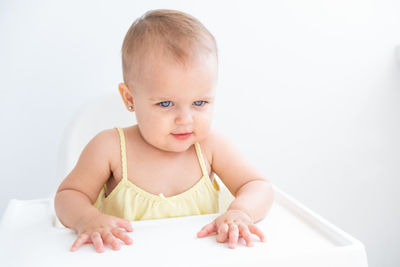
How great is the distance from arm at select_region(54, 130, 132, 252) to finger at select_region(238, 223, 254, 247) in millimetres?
145

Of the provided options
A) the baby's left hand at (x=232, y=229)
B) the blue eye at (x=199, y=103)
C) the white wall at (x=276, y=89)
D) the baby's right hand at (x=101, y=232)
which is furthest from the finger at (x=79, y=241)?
the white wall at (x=276, y=89)

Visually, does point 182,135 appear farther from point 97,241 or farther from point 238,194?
point 97,241

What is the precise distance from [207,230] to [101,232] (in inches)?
5.5

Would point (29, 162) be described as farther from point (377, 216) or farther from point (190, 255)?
point (377, 216)

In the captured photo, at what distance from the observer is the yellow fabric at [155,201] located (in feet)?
2.53

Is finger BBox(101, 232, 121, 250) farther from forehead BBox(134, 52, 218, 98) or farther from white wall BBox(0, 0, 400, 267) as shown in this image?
white wall BBox(0, 0, 400, 267)

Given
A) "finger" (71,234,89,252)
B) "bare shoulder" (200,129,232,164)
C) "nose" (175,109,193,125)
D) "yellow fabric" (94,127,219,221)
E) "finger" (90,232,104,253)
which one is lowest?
"yellow fabric" (94,127,219,221)

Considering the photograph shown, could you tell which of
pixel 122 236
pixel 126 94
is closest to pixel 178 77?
pixel 126 94

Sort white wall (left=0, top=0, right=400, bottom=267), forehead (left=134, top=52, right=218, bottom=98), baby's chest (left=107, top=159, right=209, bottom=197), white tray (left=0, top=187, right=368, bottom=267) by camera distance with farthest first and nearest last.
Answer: white wall (left=0, top=0, right=400, bottom=267), baby's chest (left=107, top=159, right=209, bottom=197), forehead (left=134, top=52, right=218, bottom=98), white tray (left=0, top=187, right=368, bottom=267)

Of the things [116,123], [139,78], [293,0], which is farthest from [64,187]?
[293,0]

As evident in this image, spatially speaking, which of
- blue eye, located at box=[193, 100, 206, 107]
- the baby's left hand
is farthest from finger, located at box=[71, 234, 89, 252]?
blue eye, located at box=[193, 100, 206, 107]

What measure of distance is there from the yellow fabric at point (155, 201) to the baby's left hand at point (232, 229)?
172 mm

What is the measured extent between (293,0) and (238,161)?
767mm

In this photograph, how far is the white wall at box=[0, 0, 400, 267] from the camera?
4.04 ft
